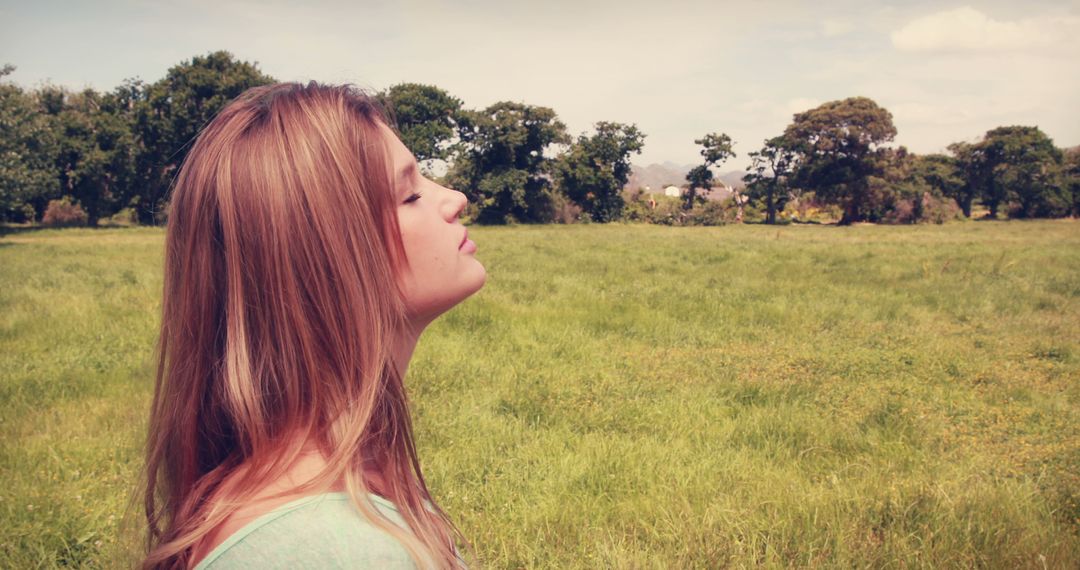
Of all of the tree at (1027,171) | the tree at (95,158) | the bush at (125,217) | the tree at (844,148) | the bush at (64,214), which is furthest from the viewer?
the tree at (1027,171)

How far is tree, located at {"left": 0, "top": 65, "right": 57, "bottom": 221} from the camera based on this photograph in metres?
22.6

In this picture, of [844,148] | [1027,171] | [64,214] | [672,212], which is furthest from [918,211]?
[64,214]

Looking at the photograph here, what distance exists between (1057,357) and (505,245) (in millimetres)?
14343

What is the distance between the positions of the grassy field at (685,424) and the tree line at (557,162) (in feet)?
90.3

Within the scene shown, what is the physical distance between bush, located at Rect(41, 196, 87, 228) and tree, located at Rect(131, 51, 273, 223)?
10.3ft

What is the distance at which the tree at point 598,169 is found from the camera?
1667 inches

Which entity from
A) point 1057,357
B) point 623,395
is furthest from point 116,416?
point 1057,357

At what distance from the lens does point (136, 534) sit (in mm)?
1466

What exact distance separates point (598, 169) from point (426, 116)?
12094mm

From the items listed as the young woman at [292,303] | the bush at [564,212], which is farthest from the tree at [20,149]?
the young woman at [292,303]

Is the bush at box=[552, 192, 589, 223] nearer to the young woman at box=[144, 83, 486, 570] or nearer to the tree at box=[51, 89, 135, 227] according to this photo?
the tree at box=[51, 89, 135, 227]

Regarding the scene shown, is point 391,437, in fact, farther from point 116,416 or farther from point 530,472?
point 116,416

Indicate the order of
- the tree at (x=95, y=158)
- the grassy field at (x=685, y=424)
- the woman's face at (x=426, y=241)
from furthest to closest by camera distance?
the tree at (x=95, y=158)
the grassy field at (x=685, y=424)
the woman's face at (x=426, y=241)

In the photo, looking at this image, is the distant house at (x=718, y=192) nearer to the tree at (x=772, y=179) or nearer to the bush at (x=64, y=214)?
the tree at (x=772, y=179)
